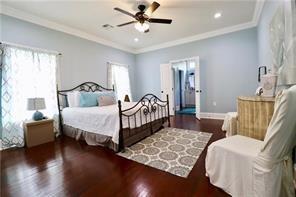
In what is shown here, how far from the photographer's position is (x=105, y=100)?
13.9 feet

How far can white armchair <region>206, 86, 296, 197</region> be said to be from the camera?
1.13m

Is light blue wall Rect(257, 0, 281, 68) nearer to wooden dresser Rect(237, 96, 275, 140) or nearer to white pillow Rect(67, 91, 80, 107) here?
wooden dresser Rect(237, 96, 275, 140)

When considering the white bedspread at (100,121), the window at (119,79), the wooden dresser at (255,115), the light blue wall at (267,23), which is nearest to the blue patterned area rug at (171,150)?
the white bedspread at (100,121)

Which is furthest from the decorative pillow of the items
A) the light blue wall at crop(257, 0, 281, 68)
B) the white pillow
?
the light blue wall at crop(257, 0, 281, 68)

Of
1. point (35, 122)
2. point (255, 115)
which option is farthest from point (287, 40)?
point (35, 122)

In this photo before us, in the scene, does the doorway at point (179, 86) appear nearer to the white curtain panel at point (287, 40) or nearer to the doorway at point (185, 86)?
the doorway at point (185, 86)

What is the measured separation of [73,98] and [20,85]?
1.14 metres

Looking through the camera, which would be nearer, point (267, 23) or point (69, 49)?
point (267, 23)

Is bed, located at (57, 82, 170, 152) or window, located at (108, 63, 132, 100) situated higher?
window, located at (108, 63, 132, 100)

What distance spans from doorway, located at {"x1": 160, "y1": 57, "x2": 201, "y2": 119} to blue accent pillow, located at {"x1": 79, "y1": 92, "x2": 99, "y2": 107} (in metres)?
2.86

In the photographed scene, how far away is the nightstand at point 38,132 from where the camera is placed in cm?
313

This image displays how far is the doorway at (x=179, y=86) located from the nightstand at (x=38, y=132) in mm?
4057

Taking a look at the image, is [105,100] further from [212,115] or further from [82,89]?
[212,115]

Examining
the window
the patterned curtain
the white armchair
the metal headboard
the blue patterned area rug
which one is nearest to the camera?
the white armchair
